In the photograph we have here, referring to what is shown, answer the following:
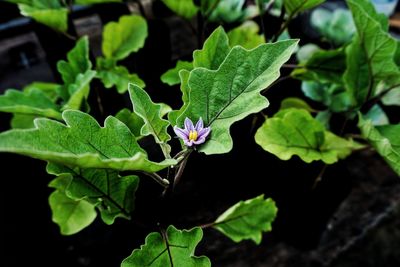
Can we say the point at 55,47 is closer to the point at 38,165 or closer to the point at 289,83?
the point at 38,165

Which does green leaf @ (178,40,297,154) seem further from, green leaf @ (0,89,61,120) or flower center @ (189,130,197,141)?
green leaf @ (0,89,61,120)

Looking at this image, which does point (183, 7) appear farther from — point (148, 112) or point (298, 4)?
point (148, 112)

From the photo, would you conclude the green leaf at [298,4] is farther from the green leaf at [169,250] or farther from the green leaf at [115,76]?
the green leaf at [169,250]

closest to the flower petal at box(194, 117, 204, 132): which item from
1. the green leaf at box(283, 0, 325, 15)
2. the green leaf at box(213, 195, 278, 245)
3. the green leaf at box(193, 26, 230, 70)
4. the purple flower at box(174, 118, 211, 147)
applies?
the purple flower at box(174, 118, 211, 147)

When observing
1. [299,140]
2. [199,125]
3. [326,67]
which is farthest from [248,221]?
[326,67]

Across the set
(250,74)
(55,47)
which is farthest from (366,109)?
(55,47)
